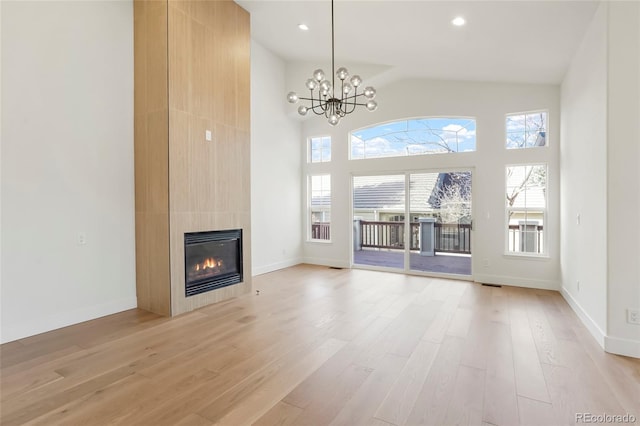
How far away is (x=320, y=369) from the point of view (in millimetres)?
A: 2535

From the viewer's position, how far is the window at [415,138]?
579 cm

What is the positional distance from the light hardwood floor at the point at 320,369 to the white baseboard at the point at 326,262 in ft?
8.96

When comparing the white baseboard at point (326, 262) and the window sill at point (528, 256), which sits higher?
the window sill at point (528, 256)

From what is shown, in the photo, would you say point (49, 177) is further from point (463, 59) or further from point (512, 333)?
point (463, 59)

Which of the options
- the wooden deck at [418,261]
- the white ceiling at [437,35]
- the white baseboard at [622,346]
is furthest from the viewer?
the wooden deck at [418,261]

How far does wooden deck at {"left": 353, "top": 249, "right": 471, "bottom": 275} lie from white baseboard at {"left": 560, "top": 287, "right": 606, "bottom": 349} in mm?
1603

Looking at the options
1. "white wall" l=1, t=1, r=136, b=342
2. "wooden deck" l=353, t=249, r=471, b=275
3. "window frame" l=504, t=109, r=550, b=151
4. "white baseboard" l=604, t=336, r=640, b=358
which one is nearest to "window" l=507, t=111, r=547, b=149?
"window frame" l=504, t=109, r=550, b=151

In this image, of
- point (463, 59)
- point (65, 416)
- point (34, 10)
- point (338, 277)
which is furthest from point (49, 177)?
point (463, 59)

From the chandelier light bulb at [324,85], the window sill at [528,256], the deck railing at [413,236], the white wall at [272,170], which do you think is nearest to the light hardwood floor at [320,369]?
the window sill at [528,256]

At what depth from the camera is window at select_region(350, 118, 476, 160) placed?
5.79m

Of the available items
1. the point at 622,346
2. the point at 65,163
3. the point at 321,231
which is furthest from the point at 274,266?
the point at 622,346

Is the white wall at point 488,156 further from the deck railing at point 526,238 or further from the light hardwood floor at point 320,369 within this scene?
the light hardwood floor at point 320,369

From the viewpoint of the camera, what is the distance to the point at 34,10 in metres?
3.22

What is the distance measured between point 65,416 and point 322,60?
20.3ft
